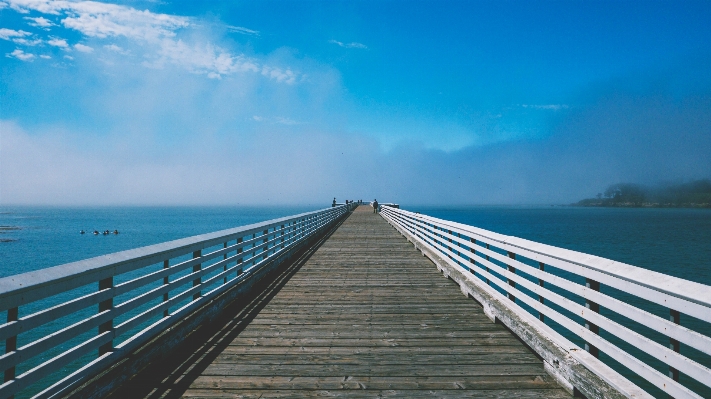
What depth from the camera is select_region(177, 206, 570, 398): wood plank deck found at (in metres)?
4.18

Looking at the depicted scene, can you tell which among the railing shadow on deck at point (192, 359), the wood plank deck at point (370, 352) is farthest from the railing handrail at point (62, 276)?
the wood plank deck at point (370, 352)

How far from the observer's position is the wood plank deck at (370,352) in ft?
13.7

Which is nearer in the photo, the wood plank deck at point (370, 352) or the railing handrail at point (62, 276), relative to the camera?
the railing handrail at point (62, 276)

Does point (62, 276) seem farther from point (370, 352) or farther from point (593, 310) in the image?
point (593, 310)

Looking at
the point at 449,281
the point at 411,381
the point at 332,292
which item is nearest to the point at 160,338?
the point at 411,381

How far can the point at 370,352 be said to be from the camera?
5172mm

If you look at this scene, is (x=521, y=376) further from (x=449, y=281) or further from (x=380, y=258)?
(x=380, y=258)

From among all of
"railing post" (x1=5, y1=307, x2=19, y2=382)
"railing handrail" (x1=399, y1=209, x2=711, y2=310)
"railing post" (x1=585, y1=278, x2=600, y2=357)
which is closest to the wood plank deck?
"railing post" (x1=585, y1=278, x2=600, y2=357)

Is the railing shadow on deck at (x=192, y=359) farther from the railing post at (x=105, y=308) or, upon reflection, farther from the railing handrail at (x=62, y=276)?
the railing handrail at (x=62, y=276)

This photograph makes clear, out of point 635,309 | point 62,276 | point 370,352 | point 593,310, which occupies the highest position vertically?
point 62,276

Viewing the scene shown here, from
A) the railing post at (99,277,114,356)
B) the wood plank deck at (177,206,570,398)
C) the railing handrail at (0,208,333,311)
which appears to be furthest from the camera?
the wood plank deck at (177,206,570,398)

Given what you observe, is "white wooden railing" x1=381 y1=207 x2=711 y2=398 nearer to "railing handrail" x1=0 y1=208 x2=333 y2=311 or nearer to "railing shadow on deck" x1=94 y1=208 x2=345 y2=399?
"railing shadow on deck" x1=94 y1=208 x2=345 y2=399

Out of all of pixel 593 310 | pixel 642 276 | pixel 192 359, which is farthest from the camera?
pixel 192 359

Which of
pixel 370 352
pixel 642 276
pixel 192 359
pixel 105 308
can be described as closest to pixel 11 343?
pixel 105 308
